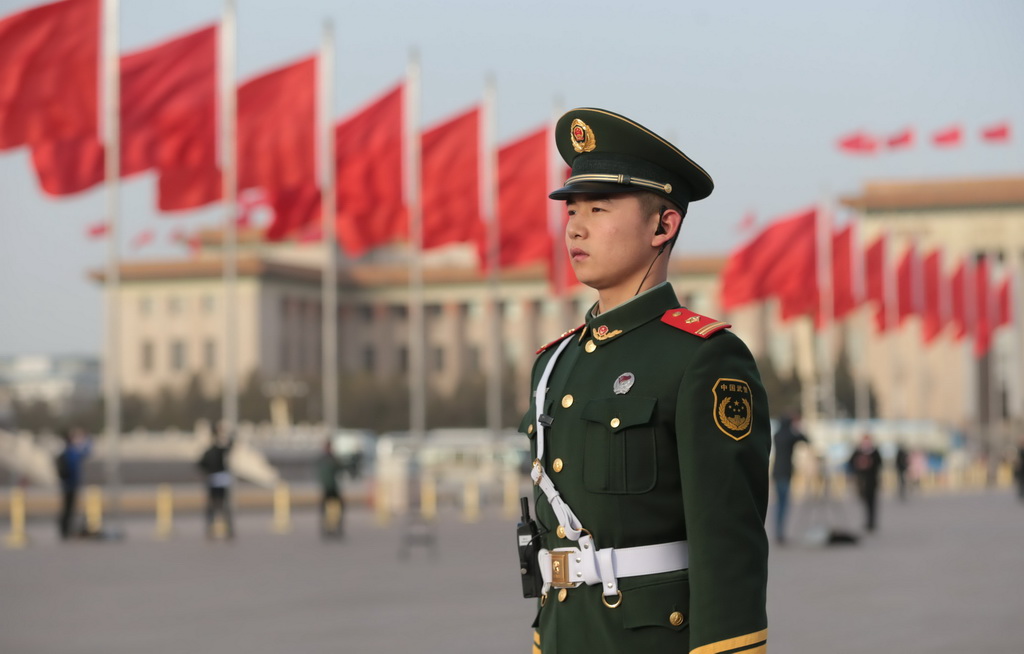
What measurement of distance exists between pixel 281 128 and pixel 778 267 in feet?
47.5

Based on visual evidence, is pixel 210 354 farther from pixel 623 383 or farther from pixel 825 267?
pixel 623 383

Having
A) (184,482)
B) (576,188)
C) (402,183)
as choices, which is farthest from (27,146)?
(184,482)

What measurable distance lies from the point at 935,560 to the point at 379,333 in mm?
92918

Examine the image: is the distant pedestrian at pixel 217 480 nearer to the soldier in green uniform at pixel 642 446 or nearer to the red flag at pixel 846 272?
the soldier in green uniform at pixel 642 446

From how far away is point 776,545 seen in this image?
17.8 metres

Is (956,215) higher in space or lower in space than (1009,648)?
higher

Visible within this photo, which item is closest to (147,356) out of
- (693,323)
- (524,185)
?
(524,185)

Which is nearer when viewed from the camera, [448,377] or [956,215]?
[956,215]

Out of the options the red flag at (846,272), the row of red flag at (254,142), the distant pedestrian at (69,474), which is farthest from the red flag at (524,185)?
the red flag at (846,272)

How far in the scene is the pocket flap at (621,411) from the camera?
2.73 m

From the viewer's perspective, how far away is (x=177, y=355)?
98500mm

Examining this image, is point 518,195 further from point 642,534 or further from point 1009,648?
point 642,534

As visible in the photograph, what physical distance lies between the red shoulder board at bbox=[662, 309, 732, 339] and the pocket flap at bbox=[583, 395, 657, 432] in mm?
156

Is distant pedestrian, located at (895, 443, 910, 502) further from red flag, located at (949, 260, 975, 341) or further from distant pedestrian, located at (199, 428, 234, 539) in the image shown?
distant pedestrian, located at (199, 428, 234, 539)
